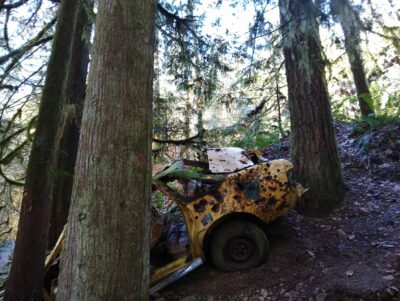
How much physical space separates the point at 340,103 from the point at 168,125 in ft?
18.5

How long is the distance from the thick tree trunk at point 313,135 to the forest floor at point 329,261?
1.05 feet

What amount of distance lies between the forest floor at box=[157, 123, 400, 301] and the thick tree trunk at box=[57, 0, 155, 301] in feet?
6.35

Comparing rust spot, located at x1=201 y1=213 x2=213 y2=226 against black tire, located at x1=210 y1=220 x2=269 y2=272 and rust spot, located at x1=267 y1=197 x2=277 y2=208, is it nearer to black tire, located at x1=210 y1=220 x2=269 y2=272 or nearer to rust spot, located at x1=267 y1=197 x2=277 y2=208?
black tire, located at x1=210 y1=220 x2=269 y2=272

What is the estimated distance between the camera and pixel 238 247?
18.7 ft

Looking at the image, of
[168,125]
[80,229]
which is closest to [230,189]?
[80,229]

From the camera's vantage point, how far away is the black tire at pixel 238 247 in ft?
18.5

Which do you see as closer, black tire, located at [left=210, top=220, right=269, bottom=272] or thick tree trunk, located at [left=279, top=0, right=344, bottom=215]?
black tire, located at [left=210, top=220, right=269, bottom=272]

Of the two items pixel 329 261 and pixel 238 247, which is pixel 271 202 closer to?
pixel 238 247

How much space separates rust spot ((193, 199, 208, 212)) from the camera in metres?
5.69

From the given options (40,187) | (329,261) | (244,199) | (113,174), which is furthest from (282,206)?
(40,187)

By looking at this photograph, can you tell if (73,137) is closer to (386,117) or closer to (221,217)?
(221,217)

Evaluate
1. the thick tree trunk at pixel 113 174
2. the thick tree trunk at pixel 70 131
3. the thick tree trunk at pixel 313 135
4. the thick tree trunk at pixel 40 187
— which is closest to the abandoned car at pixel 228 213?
the thick tree trunk at pixel 40 187

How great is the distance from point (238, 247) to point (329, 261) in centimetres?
129

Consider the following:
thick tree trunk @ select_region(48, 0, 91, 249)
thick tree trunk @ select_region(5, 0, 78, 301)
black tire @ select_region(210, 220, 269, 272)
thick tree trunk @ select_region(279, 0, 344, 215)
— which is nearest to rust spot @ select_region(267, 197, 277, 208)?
black tire @ select_region(210, 220, 269, 272)
